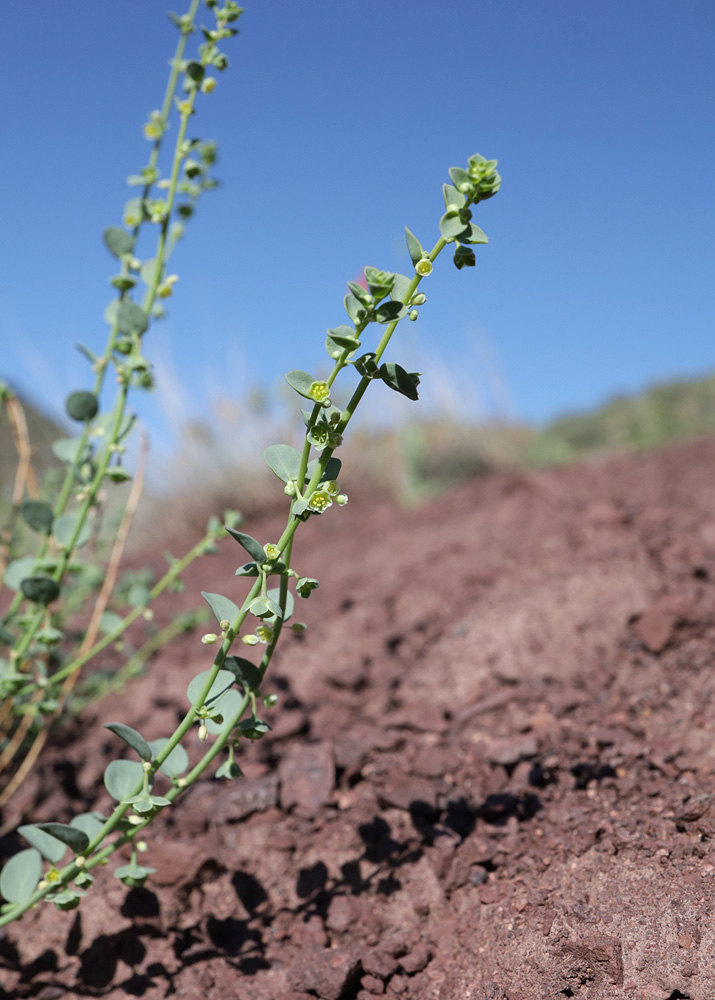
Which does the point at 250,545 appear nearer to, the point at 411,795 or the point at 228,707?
the point at 228,707

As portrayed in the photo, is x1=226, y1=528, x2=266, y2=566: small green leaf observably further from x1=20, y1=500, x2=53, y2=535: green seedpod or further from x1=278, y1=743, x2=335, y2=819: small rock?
x1=278, y1=743, x2=335, y2=819: small rock

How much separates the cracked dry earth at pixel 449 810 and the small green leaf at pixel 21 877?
1.03 feet

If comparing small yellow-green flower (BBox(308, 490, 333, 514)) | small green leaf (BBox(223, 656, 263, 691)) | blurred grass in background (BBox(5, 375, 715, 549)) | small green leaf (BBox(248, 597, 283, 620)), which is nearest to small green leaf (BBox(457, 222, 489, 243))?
small yellow-green flower (BBox(308, 490, 333, 514))

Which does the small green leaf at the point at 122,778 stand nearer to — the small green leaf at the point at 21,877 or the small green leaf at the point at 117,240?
the small green leaf at the point at 21,877

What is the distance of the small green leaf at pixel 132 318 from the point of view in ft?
4.59

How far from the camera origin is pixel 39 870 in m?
1.24

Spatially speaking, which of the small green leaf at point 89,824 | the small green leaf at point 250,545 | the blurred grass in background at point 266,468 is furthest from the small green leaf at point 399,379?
the blurred grass in background at point 266,468

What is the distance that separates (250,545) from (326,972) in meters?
0.81

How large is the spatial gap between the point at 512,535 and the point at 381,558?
57 centimetres

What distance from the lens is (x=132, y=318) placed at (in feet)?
4.62

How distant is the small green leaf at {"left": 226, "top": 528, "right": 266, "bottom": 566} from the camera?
92cm

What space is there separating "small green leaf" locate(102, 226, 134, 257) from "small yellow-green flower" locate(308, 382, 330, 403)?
809mm

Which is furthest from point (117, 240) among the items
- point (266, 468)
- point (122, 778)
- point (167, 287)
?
point (266, 468)

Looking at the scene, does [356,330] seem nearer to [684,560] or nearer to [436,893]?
[436,893]
